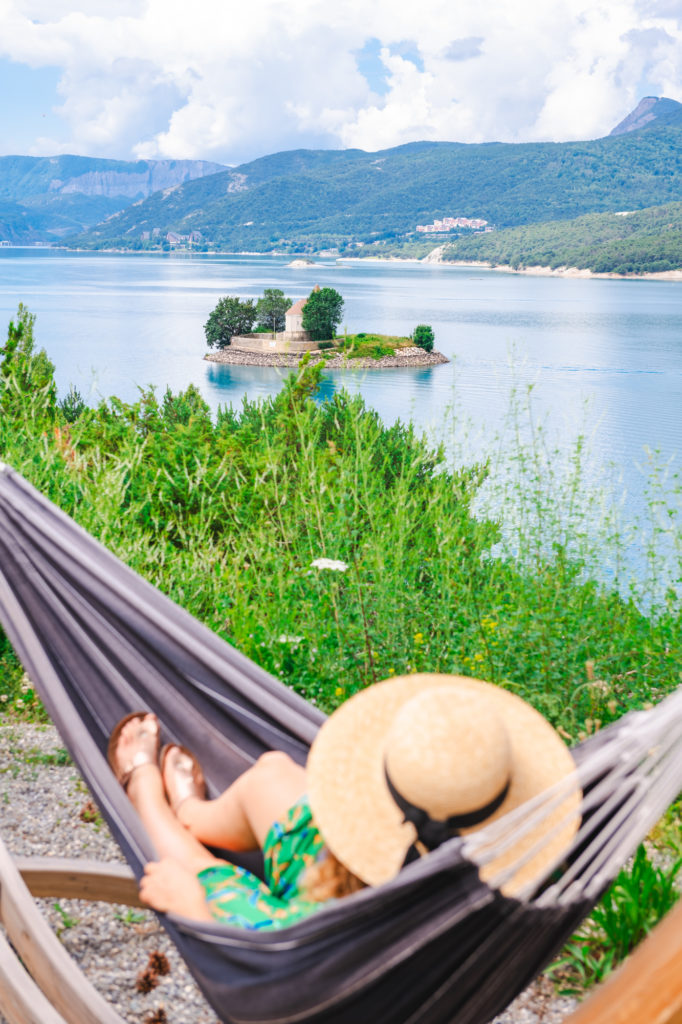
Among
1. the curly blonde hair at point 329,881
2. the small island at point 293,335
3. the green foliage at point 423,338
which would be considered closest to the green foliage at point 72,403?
the curly blonde hair at point 329,881

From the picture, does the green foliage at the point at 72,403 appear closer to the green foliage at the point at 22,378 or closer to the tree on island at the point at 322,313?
the green foliage at the point at 22,378

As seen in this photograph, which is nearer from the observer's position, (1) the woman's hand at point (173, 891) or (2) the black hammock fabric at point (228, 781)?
(2) the black hammock fabric at point (228, 781)

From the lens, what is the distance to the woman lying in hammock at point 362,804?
782 mm

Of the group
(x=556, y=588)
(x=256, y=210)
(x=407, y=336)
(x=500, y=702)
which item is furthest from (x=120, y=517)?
(x=256, y=210)

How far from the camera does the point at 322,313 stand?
82.3 feet

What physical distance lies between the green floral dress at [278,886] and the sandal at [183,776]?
222 mm

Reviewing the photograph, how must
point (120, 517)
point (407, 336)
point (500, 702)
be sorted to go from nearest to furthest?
point (500, 702) < point (120, 517) < point (407, 336)

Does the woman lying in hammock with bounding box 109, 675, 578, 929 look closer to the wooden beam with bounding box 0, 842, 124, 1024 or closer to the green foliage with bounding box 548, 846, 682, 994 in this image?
the wooden beam with bounding box 0, 842, 124, 1024

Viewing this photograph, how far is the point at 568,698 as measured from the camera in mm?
1877

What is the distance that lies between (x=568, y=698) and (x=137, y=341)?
28723 millimetres

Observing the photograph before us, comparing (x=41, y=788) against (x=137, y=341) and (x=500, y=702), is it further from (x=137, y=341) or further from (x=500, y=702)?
(x=137, y=341)

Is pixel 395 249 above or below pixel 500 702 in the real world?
above

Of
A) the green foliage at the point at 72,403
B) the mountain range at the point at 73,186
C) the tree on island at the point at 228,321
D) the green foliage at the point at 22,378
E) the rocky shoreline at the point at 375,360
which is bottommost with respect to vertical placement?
the green foliage at the point at 72,403

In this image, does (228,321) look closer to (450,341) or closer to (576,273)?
(450,341)
